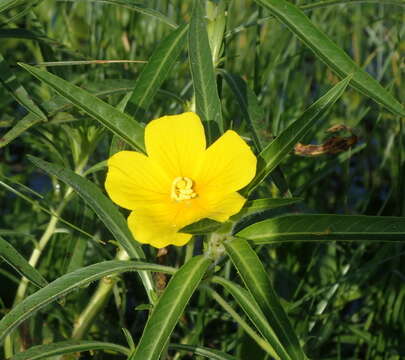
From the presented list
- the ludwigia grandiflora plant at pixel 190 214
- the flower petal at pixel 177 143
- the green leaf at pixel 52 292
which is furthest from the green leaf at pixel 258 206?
the green leaf at pixel 52 292

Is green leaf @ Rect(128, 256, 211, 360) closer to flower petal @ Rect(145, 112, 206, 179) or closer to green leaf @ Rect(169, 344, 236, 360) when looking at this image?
flower petal @ Rect(145, 112, 206, 179)

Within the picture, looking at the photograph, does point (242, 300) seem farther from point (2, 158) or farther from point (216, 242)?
point (2, 158)

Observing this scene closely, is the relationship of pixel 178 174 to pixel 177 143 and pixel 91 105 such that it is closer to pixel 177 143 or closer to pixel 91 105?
pixel 177 143

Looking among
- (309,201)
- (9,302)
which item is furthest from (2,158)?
(309,201)

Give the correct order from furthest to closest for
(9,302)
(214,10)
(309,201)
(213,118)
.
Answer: (309,201)
(9,302)
(214,10)
(213,118)

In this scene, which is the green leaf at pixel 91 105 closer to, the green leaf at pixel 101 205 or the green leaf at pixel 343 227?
the green leaf at pixel 101 205

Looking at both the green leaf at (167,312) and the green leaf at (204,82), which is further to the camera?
the green leaf at (204,82)
